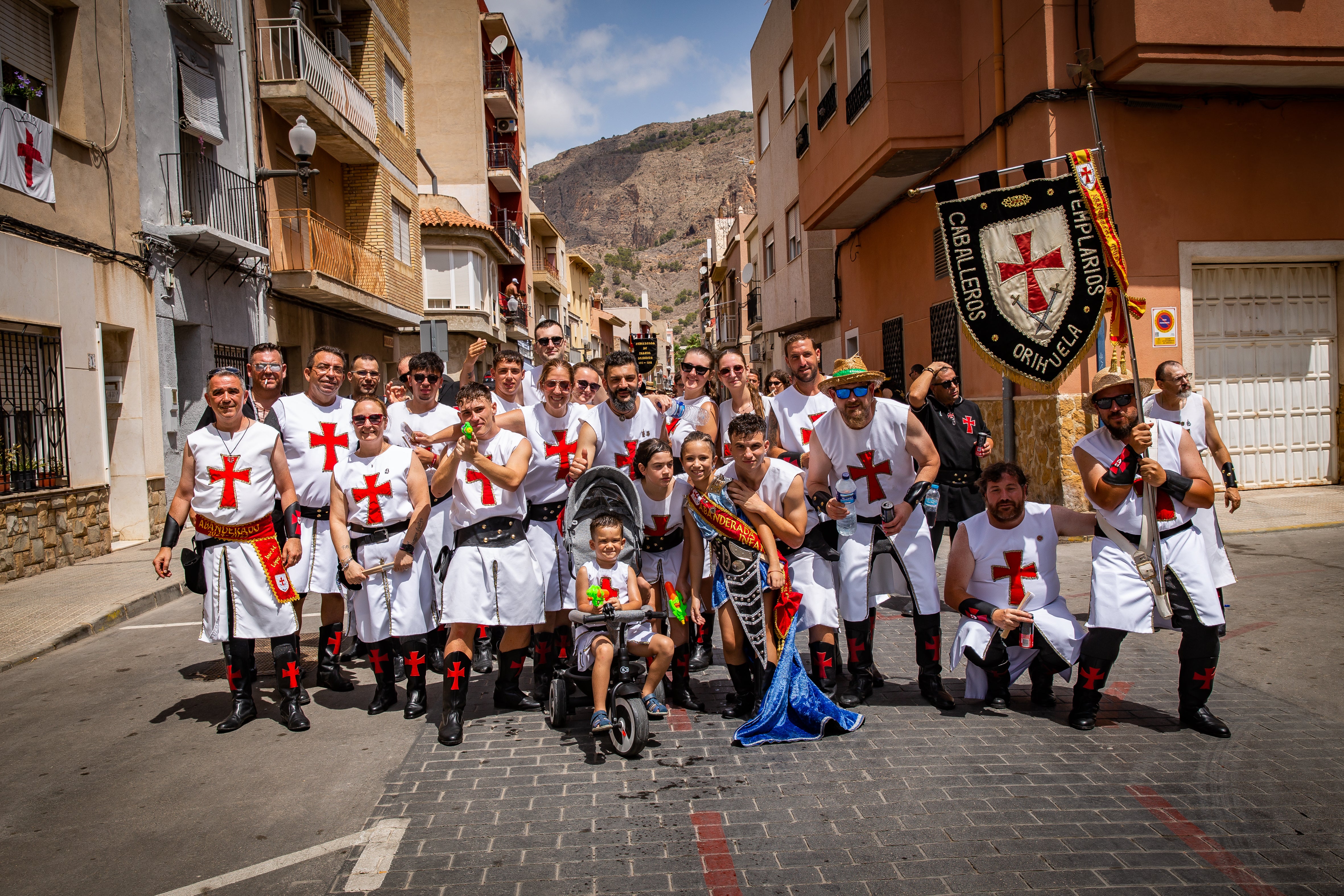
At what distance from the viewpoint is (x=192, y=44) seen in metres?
13.6

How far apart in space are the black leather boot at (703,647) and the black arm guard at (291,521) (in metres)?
2.52

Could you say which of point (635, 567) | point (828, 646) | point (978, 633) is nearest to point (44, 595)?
point (635, 567)

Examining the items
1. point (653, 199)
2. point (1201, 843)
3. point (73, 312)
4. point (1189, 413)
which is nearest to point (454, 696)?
point (1201, 843)

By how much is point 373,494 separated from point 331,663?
1569 millimetres

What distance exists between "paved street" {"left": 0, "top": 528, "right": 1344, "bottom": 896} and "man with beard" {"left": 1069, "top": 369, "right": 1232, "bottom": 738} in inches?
11.9

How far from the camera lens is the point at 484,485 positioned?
4.98 m

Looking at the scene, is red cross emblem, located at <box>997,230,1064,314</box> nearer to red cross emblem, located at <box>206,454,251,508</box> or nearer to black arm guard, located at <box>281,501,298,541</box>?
black arm guard, located at <box>281,501,298,541</box>

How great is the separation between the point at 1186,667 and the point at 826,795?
2.09m

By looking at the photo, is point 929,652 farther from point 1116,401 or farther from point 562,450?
point 562,450

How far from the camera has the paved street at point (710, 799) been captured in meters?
3.17

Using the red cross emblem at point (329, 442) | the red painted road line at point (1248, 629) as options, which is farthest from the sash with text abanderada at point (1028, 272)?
the red cross emblem at point (329, 442)

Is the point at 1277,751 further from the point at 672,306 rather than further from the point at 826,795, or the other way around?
the point at 672,306

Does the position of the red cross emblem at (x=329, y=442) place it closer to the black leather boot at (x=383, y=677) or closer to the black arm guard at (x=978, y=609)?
the black leather boot at (x=383, y=677)

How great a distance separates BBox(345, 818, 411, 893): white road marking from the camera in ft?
10.3
